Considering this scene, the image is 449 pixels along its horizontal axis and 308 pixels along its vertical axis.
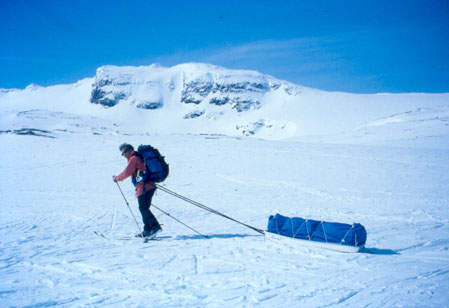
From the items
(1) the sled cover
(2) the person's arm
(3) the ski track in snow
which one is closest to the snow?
(3) the ski track in snow

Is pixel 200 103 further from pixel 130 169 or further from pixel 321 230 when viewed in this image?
pixel 321 230

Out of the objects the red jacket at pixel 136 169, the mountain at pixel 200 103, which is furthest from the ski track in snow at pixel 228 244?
the mountain at pixel 200 103

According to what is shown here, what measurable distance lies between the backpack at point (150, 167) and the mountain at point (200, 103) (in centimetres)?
7319

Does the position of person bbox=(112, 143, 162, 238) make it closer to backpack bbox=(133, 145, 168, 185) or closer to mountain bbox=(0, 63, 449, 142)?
backpack bbox=(133, 145, 168, 185)

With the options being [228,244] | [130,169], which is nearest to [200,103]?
[130,169]

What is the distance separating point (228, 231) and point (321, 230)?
2.39 meters

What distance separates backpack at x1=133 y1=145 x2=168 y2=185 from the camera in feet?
24.4

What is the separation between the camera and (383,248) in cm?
672

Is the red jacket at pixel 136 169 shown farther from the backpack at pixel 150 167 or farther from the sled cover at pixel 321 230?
the sled cover at pixel 321 230

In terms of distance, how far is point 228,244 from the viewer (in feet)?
23.3

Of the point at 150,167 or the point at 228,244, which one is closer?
the point at 228,244

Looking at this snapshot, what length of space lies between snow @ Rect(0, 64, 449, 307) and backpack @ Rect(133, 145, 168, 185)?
1373 millimetres

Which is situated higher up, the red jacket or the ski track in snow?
the red jacket

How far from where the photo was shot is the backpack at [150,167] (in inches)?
292
